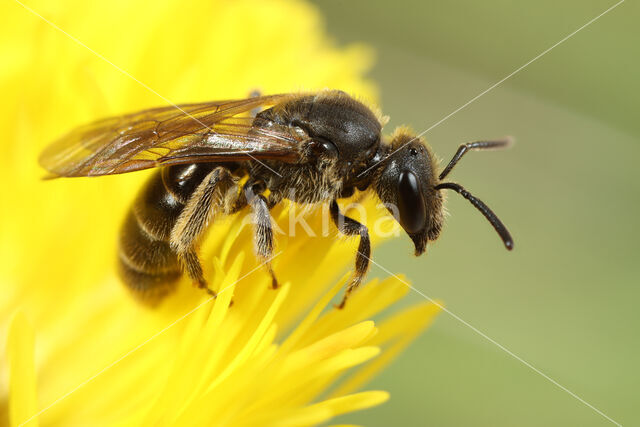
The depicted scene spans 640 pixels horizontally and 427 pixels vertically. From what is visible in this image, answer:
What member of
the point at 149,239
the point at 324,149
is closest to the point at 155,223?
the point at 149,239

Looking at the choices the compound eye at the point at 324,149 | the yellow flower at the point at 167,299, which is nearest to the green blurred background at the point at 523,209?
the yellow flower at the point at 167,299

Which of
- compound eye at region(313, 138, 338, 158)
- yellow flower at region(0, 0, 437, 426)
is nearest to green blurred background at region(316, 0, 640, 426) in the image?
yellow flower at region(0, 0, 437, 426)

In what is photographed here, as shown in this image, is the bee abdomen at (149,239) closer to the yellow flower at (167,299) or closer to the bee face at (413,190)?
the yellow flower at (167,299)

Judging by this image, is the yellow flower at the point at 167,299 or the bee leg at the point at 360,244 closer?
the yellow flower at the point at 167,299

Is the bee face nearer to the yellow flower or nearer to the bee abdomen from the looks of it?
the yellow flower

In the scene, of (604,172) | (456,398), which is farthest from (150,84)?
(604,172)

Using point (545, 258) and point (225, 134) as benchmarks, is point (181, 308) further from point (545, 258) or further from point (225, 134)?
point (545, 258)
